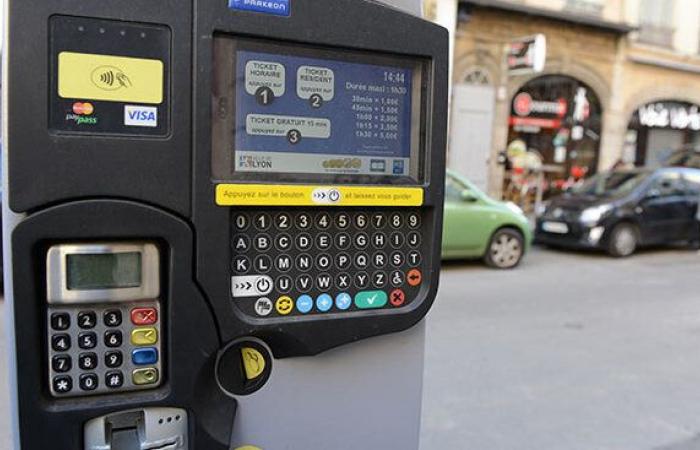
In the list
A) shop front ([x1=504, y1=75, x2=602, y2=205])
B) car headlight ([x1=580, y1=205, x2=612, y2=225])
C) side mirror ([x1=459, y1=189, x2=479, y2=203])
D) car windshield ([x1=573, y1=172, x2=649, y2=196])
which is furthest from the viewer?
shop front ([x1=504, y1=75, x2=602, y2=205])

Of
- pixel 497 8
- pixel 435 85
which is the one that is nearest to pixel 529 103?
pixel 497 8

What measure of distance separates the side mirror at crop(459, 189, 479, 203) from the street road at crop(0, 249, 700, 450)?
974mm

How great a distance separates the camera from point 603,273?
8398 mm

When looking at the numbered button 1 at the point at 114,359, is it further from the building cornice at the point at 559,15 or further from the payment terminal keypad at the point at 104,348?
the building cornice at the point at 559,15

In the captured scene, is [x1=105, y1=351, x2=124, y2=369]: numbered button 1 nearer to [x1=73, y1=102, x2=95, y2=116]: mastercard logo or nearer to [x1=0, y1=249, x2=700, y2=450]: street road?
[x1=73, y1=102, x2=95, y2=116]: mastercard logo

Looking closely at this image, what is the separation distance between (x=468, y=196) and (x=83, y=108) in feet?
23.7

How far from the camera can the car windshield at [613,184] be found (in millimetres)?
9992

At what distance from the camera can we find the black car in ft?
30.9

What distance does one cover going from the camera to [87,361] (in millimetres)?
1213

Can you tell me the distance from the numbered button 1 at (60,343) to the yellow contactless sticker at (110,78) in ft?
1.49

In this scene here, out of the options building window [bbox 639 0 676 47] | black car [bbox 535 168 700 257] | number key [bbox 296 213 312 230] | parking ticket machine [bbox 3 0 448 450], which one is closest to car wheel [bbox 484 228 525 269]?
black car [bbox 535 168 700 257]

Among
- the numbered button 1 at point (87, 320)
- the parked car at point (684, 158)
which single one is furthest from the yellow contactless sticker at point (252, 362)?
the parked car at point (684, 158)

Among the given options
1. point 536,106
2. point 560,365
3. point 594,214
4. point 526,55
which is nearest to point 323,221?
point 560,365

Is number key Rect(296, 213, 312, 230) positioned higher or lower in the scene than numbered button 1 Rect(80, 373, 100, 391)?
higher
